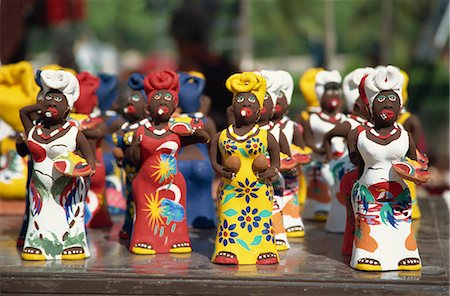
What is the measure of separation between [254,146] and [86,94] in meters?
2.19

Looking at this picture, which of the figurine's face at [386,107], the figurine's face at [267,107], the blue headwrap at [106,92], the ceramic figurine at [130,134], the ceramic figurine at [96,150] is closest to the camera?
the figurine's face at [386,107]

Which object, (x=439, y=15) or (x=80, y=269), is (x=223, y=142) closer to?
(x=80, y=269)

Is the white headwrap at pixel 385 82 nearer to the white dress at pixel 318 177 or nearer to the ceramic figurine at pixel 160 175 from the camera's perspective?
the ceramic figurine at pixel 160 175

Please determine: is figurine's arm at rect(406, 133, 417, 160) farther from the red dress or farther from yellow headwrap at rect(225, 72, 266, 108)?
the red dress

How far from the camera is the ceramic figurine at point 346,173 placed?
821 centimetres

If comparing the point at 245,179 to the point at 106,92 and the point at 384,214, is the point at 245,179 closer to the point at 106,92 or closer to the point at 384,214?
the point at 384,214

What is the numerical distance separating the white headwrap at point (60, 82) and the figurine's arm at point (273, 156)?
1.47 meters

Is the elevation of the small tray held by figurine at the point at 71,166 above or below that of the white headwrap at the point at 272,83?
below

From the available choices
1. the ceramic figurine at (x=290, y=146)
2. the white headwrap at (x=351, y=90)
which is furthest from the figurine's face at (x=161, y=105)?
the white headwrap at (x=351, y=90)

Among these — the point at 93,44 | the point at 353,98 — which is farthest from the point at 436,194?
the point at 93,44

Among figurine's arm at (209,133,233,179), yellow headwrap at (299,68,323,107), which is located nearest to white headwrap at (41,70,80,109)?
figurine's arm at (209,133,233,179)

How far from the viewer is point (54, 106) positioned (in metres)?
7.80

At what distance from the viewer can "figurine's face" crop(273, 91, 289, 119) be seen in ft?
29.3

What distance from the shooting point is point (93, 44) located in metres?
20.8
